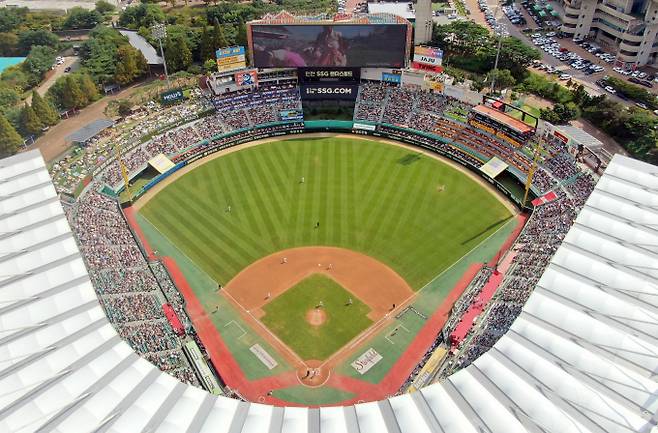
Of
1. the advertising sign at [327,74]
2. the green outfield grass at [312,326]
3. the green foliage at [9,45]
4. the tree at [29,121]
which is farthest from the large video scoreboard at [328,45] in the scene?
the green foliage at [9,45]

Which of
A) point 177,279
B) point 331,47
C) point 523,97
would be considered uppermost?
point 331,47

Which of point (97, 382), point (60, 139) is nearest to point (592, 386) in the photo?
point (97, 382)

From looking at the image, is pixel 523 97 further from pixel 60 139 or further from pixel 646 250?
pixel 60 139

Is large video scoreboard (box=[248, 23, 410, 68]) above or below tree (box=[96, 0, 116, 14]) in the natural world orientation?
above

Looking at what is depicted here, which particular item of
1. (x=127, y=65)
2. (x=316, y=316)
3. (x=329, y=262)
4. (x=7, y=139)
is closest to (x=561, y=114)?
(x=329, y=262)

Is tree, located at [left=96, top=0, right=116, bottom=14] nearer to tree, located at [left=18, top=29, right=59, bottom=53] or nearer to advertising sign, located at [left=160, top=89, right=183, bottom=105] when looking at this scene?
tree, located at [left=18, top=29, right=59, bottom=53]

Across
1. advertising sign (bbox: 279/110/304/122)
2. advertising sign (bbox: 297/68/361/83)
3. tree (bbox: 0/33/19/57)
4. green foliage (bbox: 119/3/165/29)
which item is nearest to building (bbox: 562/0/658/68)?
advertising sign (bbox: 297/68/361/83)

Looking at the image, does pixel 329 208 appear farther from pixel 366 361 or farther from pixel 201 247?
pixel 366 361
